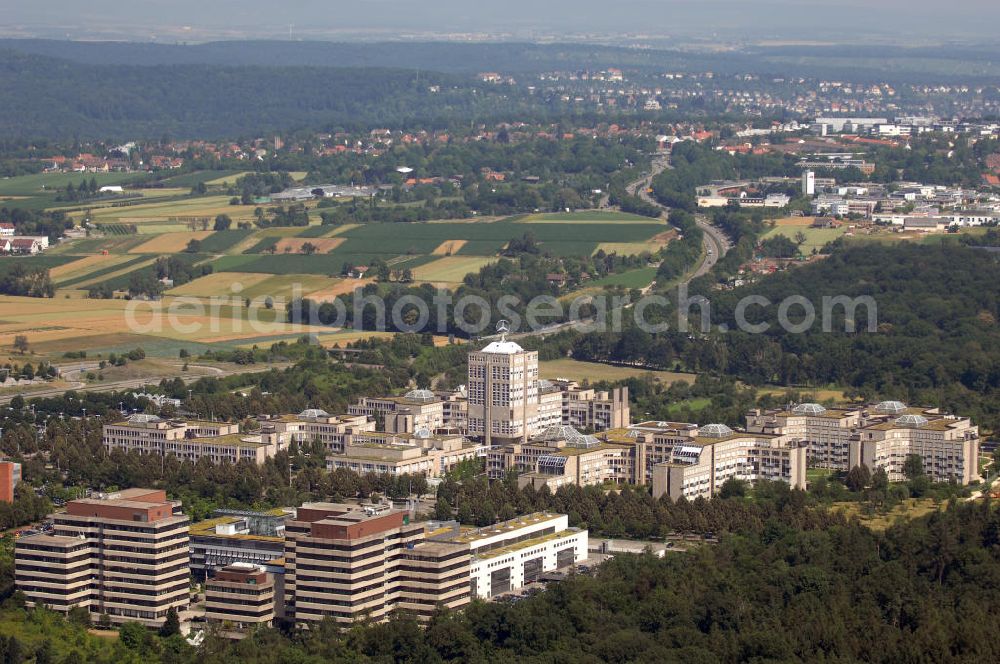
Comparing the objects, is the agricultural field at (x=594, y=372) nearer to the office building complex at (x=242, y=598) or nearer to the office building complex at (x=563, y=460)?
the office building complex at (x=563, y=460)

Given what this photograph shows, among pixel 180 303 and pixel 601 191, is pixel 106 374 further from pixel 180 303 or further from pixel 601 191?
pixel 601 191

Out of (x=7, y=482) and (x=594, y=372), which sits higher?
(x=7, y=482)

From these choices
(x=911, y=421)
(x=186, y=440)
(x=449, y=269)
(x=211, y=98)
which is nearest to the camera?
(x=911, y=421)

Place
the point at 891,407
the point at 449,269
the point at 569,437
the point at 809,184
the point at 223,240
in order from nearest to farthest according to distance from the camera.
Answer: the point at 569,437 < the point at 891,407 < the point at 449,269 < the point at 223,240 < the point at 809,184

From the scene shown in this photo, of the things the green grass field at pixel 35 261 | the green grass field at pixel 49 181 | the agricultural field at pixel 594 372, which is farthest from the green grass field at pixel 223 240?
the agricultural field at pixel 594 372

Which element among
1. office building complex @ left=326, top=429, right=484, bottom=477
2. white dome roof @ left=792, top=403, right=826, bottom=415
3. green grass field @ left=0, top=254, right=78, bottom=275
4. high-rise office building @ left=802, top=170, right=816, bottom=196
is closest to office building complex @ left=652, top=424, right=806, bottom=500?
white dome roof @ left=792, top=403, right=826, bottom=415

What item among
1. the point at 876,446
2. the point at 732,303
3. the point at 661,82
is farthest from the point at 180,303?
the point at 661,82

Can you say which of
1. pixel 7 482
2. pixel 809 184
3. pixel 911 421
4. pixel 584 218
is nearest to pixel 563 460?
pixel 911 421

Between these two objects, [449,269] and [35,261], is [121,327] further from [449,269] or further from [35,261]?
[35,261]
